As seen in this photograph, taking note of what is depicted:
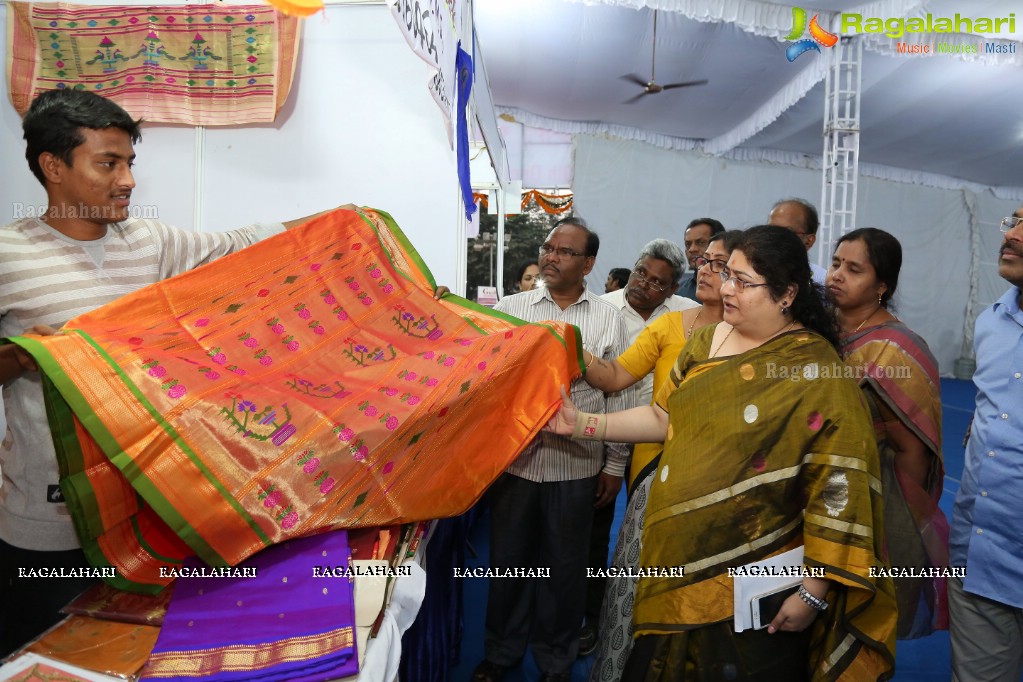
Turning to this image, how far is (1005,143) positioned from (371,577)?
463 inches

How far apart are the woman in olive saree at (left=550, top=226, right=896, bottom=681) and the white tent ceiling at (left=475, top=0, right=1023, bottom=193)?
5.20 meters

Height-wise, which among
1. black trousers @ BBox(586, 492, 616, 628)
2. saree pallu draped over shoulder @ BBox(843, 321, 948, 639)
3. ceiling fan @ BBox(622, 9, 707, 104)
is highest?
ceiling fan @ BBox(622, 9, 707, 104)

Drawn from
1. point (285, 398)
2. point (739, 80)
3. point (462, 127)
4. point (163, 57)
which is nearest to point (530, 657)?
point (285, 398)

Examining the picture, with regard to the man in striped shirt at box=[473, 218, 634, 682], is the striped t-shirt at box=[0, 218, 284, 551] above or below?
above

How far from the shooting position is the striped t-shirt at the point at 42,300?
1.33 metres

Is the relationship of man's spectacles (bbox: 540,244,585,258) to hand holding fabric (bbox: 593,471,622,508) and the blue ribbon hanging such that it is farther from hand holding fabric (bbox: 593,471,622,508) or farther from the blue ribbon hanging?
hand holding fabric (bbox: 593,471,622,508)

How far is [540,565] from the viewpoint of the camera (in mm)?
2229

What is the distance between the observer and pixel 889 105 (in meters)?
8.34

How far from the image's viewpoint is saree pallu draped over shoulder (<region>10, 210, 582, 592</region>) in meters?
1.20

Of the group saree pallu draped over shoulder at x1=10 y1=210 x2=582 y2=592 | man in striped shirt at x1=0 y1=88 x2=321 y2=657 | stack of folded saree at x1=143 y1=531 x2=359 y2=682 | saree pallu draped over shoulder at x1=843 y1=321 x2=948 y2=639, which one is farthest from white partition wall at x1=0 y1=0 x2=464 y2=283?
stack of folded saree at x1=143 y1=531 x2=359 y2=682


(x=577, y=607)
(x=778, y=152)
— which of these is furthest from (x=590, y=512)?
(x=778, y=152)

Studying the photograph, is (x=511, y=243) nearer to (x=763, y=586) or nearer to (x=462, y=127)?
(x=462, y=127)

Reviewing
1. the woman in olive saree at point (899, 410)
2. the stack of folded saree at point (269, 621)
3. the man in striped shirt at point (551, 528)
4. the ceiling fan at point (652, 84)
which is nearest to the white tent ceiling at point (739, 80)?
the ceiling fan at point (652, 84)

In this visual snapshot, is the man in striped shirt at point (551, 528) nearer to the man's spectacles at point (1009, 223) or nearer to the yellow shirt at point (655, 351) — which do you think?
the yellow shirt at point (655, 351)
